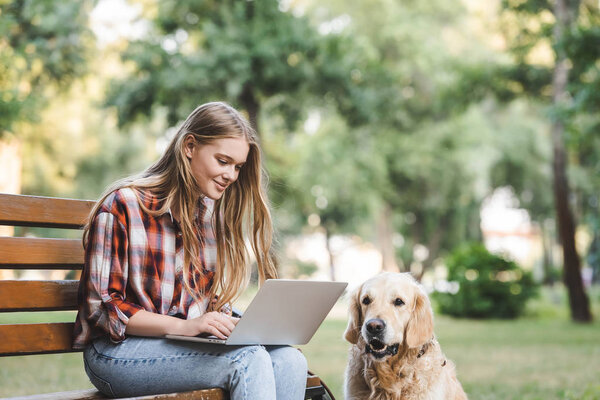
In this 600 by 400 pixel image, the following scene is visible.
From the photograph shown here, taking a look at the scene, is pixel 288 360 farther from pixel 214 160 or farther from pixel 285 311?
pixel 214 160

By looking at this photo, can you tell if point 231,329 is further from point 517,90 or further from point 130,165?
point 130,165

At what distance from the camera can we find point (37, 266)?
298cm

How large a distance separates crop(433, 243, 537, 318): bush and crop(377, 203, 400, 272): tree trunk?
8.75 metres

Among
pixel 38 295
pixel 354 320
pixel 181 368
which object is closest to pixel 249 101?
pixel 354 320

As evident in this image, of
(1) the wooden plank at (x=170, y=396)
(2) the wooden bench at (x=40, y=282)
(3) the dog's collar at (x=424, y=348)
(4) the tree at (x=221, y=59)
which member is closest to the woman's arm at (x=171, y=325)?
(1) the wooden plank at (x=170, y=396)

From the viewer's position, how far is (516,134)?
25.1 m

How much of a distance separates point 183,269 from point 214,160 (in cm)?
49

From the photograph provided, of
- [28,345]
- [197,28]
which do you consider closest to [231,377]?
[28,345]

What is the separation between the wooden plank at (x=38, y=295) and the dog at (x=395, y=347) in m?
1.39

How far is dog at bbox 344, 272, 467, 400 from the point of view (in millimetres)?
3336

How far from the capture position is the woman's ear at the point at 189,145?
2.91m

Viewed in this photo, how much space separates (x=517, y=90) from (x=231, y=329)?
45.4 ft

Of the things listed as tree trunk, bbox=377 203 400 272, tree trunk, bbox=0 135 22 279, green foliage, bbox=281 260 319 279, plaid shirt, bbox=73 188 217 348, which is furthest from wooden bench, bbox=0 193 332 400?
green foliage, bbox=281 260 319 279

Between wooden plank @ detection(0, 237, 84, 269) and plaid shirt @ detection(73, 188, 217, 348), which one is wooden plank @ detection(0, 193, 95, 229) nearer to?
wooden plank @ detection(0, 237, 84, 269)
